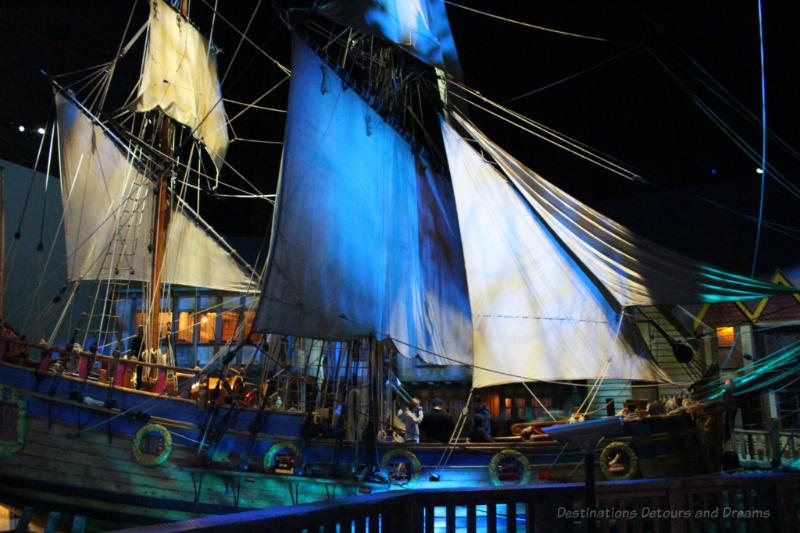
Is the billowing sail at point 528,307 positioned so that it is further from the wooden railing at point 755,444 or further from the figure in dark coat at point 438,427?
the wooden railing at point 755,444

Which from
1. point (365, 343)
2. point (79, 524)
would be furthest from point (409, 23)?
point (79, 524)

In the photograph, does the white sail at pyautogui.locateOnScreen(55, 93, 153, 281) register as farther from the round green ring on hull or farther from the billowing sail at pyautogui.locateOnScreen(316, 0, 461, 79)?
the billowing sail at pyautogui.locateOnScreen(316, 0, 461, 79)

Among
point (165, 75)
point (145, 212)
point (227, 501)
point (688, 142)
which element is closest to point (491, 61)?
point (688, 142)

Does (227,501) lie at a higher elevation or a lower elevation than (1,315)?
lower

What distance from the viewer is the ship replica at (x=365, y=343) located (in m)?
9.01

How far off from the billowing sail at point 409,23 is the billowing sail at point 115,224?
5986 millimetres

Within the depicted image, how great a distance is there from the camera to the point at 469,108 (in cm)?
1689

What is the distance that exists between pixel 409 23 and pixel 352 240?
476 cm

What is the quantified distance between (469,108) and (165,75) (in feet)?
24.4

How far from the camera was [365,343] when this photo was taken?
432 inches

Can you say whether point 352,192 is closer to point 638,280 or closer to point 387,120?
point 387,120

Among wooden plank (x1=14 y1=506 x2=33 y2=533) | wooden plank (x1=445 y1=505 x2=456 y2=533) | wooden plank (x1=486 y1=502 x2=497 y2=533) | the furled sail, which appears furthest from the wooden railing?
wooden plank (x1=14 y1=506 x2=33 y2=533)

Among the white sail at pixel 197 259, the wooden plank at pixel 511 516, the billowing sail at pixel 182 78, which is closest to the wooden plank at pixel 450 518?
the wooden plank at pixel 511 516

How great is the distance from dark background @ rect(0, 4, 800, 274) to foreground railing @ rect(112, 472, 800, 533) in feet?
30.3
